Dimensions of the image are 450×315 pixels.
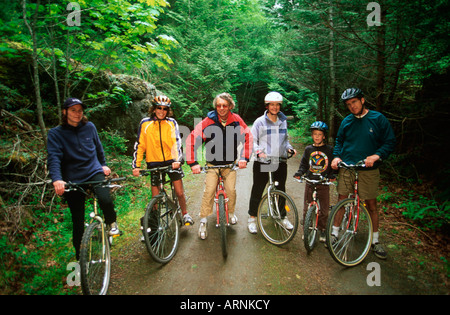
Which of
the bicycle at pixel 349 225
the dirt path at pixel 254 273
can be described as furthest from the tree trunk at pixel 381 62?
the dirt path at pixel 254 273

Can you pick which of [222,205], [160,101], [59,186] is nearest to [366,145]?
[222,205]

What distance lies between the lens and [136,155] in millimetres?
3639

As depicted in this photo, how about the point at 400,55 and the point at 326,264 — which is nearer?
the point at 326,264

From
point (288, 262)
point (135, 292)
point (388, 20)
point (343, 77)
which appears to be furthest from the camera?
point (343, 77)

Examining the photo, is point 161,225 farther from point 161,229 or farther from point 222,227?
point 222,227

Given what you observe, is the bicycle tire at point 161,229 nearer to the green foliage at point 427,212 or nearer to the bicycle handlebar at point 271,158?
the bicycle handlebar at point 271,158

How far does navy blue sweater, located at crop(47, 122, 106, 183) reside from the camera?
2717mm

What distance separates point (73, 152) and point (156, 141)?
1.19 meters

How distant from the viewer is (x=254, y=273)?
297cm

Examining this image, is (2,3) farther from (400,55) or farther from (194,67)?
(194,67)

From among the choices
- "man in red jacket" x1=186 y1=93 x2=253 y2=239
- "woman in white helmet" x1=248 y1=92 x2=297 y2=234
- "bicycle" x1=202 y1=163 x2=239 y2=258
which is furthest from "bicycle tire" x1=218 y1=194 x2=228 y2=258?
"woman in white helmet" x1=248 y1=92 x2=297 y2=234

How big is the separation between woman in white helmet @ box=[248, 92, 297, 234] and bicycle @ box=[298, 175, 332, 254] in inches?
21.6
